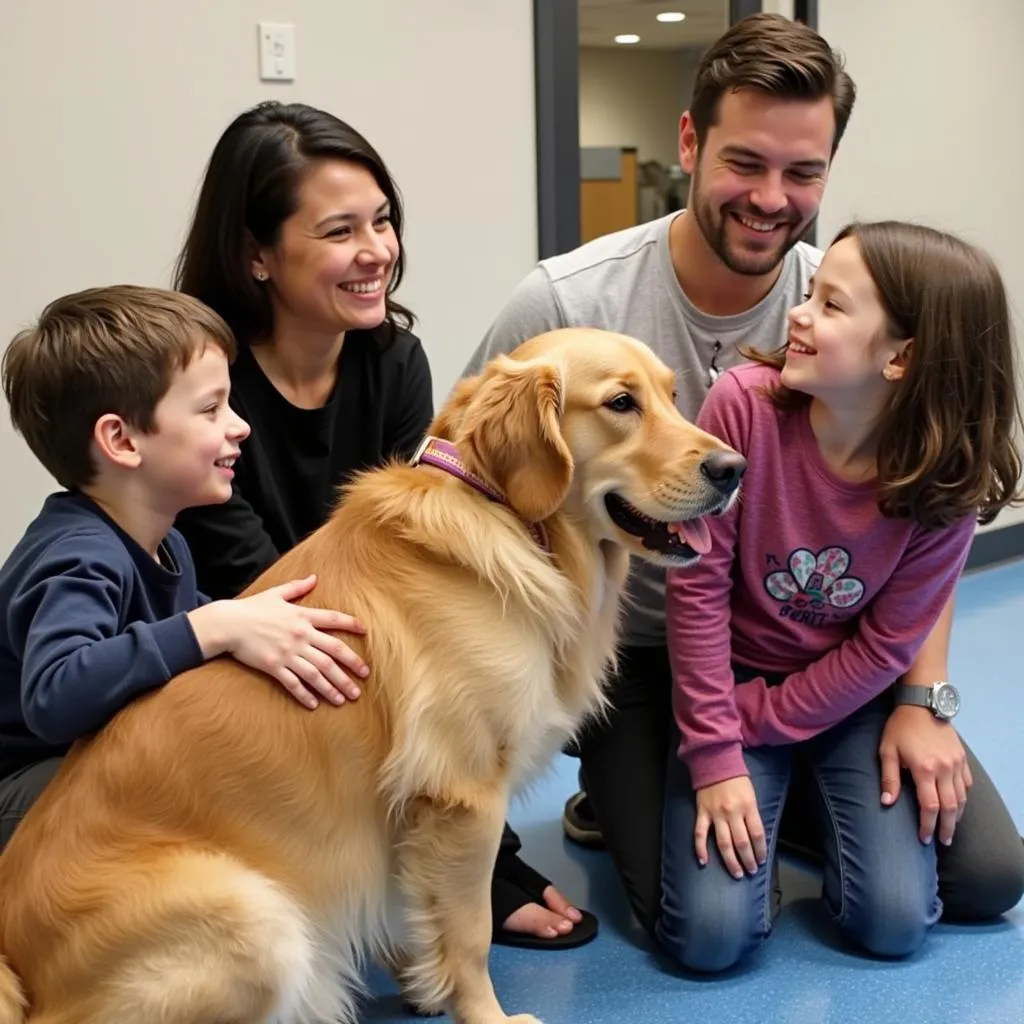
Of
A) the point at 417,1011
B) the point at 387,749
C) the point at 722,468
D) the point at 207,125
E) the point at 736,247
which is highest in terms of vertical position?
the point at 207,125

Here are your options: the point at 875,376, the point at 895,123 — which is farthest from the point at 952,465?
the point at 895,123

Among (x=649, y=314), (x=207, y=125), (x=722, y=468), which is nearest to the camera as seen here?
(x=722, y=468)

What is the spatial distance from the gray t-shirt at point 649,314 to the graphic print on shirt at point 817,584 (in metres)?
0.29

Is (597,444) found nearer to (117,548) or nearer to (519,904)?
(117,548)

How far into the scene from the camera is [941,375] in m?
1.68

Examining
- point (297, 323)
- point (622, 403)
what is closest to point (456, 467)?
point (622, 403)

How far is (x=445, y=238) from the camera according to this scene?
123 inches

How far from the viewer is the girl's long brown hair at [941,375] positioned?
1674 mm

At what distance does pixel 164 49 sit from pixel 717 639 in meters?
1.89

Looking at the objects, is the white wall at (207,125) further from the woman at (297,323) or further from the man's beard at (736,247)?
the man's beard at (736,247)

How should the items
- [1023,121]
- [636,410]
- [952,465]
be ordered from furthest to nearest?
[1023,121], [952,465], [636,410]

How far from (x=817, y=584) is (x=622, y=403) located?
52 cm

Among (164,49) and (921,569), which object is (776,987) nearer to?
(921,569)

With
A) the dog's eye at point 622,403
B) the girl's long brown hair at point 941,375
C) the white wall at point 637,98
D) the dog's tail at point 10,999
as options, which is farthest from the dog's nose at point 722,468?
the white wall at point 637,98
